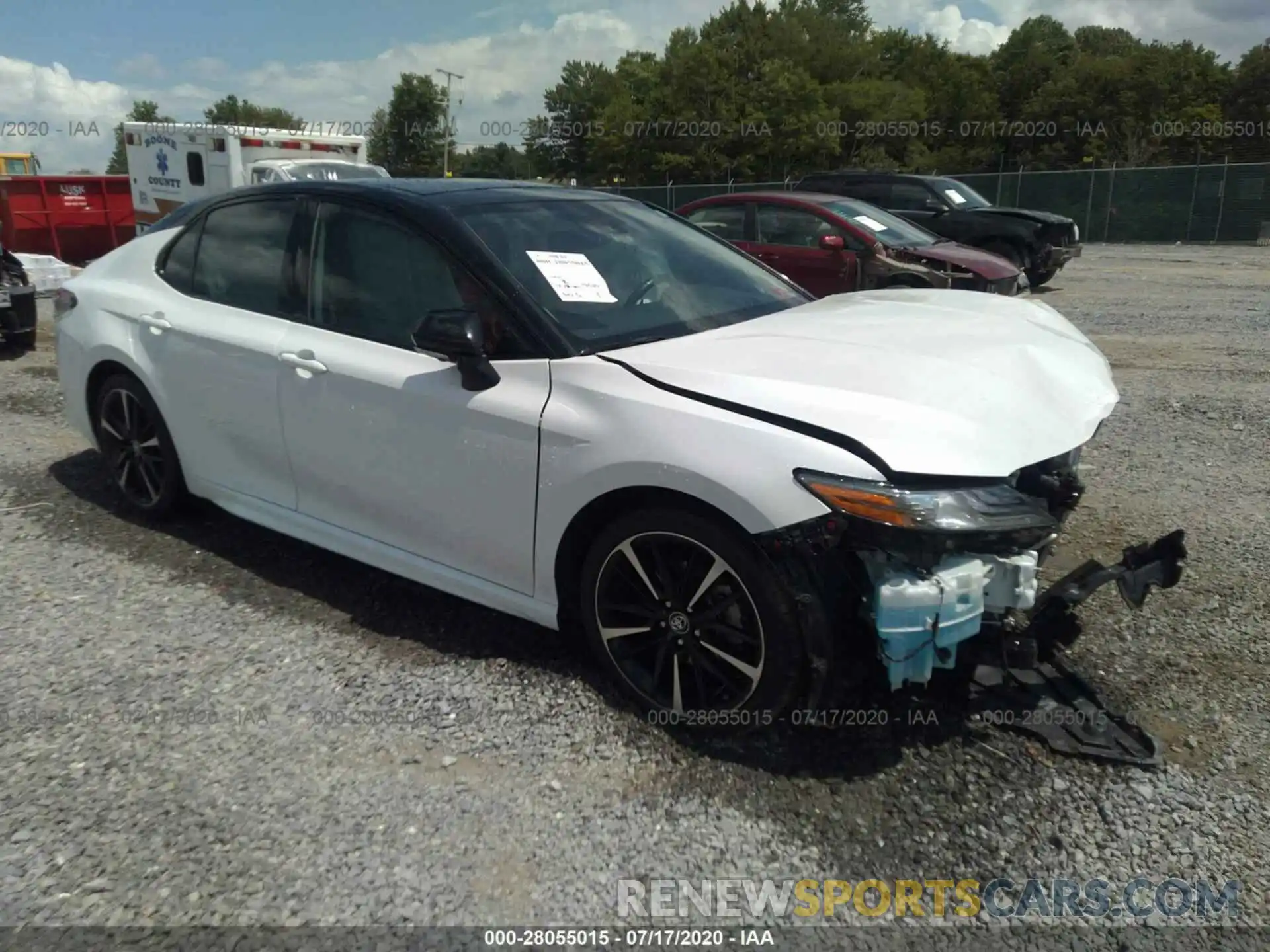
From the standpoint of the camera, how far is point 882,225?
11.0m

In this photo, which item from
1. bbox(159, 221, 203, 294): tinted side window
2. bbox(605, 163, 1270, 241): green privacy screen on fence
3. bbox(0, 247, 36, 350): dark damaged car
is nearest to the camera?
bbox(159, 221, 203, 294): tinted side window

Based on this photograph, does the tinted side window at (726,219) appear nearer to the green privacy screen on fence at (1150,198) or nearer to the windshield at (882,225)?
the windshield at (882,225)

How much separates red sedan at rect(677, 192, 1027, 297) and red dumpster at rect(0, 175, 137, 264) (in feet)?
42.3

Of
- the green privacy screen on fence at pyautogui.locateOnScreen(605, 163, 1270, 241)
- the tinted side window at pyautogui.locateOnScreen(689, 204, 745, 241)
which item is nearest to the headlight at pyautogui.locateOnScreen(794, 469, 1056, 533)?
the tinted side window at pyautogui.locateOnScreen(689, 204, 745, 241)

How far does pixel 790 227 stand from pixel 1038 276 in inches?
244

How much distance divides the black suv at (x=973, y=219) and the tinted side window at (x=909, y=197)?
0.01 meters

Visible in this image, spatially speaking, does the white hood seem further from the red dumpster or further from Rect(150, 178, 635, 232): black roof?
the red dumpster

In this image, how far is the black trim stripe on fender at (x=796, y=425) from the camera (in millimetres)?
2498

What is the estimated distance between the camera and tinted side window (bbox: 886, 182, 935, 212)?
15.6 metres

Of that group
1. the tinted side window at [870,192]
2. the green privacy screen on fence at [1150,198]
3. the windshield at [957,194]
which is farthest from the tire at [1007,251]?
the green privacy screen on fence at [1150,198]

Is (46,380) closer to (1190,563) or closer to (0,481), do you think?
(0,481)

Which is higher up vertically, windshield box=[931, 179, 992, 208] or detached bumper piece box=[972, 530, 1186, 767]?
windshield box=[931, 179, 992, 208]

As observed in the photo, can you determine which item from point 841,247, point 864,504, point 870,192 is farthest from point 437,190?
point 870,192

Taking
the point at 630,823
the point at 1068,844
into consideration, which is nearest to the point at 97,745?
the point at 630,823
